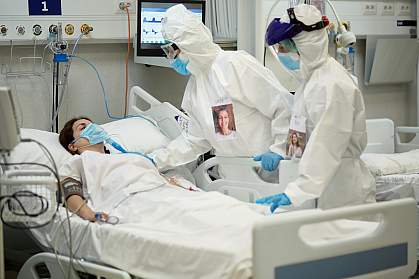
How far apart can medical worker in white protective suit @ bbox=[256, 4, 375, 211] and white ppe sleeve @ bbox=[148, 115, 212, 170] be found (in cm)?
69

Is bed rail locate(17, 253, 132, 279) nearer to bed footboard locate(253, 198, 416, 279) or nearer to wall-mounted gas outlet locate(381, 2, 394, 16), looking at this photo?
bed footboard locate(253, 198, 416, 279)

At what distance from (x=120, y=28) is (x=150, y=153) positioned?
965mm

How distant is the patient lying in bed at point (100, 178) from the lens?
327 cm

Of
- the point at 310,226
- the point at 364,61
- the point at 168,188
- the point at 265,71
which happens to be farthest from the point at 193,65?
the point at 364,61

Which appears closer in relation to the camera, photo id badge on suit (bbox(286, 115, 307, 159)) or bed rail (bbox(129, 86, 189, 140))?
photo id badge on suit (bbox(286, 115, 307, 159))

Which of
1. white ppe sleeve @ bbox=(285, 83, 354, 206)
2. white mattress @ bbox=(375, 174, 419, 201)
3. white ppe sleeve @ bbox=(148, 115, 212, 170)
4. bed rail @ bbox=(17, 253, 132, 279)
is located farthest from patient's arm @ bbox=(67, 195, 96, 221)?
white mattress @ bbox=(375, 174, 419, 201)

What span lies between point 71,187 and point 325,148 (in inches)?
46.7

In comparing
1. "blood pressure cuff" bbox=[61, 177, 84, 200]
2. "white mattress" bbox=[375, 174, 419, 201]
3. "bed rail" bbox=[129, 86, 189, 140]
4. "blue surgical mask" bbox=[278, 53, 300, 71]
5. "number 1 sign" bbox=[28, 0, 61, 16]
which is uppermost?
"number 1 sign" bbox=[28, 0, 61, 16]

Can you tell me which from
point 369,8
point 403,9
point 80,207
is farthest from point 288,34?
point 403,9

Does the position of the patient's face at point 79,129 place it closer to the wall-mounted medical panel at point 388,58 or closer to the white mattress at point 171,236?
the white mattress at point 171,236

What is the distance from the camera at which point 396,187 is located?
3.76m

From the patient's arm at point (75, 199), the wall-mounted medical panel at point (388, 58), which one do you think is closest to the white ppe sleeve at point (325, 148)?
the patient's arm at point (75, 199)

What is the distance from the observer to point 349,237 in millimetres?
2631

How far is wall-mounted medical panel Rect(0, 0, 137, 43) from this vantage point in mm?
4148
